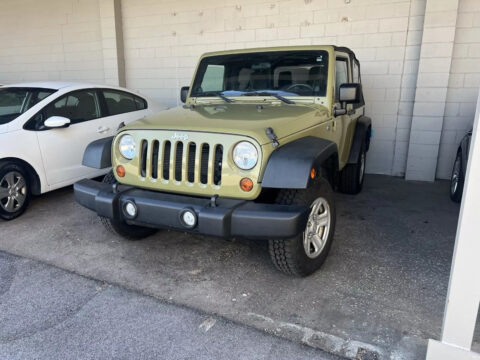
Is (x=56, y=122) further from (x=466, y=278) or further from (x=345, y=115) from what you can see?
(x=466, y=278)

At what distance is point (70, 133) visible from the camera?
4789 millimetres

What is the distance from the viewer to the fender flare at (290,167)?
249cm

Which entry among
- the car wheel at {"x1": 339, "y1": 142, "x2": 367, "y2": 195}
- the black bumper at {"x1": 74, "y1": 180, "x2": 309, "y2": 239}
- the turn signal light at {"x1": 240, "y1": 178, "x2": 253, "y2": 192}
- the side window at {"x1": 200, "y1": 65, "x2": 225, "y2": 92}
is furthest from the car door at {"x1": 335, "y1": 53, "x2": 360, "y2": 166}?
the black bumper at {"x1": 74, "y1": 180, "x2": 309, "y2": 239}

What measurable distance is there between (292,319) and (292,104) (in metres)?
1.96

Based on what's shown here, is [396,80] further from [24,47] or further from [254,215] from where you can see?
[24,47]

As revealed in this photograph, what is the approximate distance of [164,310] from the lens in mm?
2729

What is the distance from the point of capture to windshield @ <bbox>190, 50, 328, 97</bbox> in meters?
3.79

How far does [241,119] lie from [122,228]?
61.1 inches

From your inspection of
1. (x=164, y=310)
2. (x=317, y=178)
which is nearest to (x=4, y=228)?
(x=164, y=310)

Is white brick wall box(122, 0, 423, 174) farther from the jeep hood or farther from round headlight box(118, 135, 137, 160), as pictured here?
round headlight box(118, 135, 137, 160)

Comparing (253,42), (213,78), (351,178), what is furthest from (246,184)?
(253,42)

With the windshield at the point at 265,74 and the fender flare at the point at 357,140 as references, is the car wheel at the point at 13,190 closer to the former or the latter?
the windshield at the point at 265,74

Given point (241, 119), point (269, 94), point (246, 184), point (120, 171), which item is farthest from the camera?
point (269, 94)

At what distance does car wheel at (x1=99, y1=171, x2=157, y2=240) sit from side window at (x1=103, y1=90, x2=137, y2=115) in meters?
2.21
